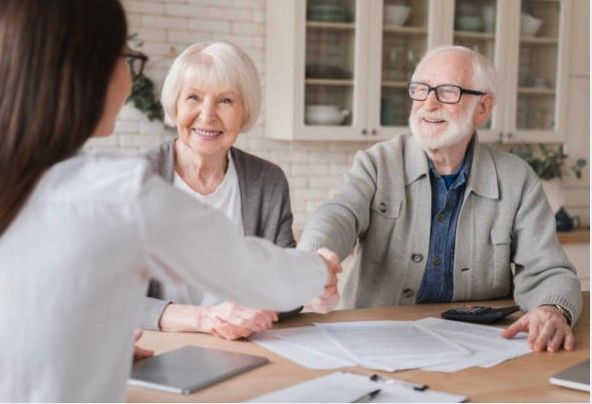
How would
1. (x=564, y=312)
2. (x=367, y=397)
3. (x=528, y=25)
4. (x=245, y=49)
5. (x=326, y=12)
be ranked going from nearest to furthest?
(x=367, y=397), (x=564, y=312), (x=326, y=12), (x=245, y=49), (x=528, y=25)

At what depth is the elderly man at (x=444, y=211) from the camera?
2543 mm

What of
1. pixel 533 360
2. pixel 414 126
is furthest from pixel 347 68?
pixel 533 360

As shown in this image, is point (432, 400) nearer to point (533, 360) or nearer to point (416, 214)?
point (533, 360)

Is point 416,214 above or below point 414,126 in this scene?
below

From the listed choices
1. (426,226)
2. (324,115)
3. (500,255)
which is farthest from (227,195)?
(324,115)

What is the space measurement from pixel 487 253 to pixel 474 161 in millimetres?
292

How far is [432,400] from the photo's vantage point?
59.5 inches

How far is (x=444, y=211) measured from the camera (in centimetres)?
260

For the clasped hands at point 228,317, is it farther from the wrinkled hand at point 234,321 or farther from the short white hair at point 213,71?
the short white hair at point 213,71

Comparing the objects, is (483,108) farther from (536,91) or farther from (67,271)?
(536,91)

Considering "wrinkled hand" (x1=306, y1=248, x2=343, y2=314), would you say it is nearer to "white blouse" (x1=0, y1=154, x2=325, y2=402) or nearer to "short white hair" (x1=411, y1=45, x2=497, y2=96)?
"white blouse" (x1=0, y1=154, x2=325, y2=402)

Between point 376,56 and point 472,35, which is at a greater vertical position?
point 472,35

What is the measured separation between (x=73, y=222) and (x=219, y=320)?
0.88 meters

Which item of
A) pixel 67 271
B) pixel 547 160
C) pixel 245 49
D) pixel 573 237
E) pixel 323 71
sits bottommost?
pixel 573 237
